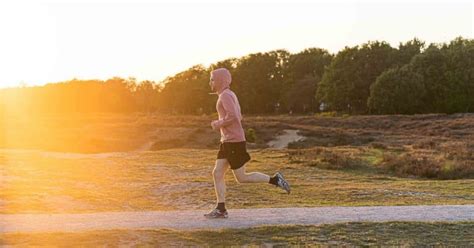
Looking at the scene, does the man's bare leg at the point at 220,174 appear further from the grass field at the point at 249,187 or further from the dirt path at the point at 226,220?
the grass field at the point at 249,187

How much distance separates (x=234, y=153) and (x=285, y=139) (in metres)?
40.5

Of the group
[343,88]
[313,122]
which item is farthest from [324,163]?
[343,88]

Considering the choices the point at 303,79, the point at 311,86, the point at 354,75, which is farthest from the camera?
the point at 303,79

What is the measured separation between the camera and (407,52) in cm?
10456

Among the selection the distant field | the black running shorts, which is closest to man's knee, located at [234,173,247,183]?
the black running shorts

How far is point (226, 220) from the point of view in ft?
33.7

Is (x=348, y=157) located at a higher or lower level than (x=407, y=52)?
lower

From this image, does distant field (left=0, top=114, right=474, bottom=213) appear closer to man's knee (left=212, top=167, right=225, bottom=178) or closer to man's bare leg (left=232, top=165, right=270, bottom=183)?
man's bare leg (left=232, top=165, right=270, bottom=183)

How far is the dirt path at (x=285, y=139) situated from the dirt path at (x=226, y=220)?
35755mm

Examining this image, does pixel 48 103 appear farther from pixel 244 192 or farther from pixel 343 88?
pixel 244 192

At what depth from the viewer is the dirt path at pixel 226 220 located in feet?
32.4

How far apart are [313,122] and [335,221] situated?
192ft

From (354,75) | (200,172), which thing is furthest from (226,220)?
(354,75)

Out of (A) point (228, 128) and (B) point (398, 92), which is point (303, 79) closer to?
(B) point (398, 92)
